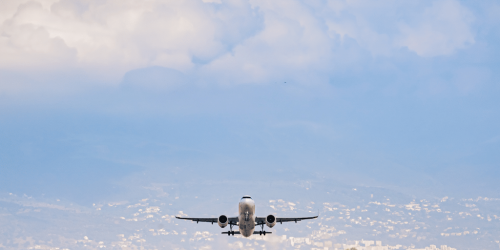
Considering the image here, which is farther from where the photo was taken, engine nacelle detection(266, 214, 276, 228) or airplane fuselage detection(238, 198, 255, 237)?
engine nacelle detection(266, 214, 276, 228)

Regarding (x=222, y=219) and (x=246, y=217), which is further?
(x=222, y=219)

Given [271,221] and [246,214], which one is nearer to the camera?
[246,214]

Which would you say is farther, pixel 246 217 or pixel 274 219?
pixel 274 219

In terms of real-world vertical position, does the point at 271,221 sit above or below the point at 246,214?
above

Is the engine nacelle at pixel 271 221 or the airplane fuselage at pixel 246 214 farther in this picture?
the engine nacelle at pixel 271 221
